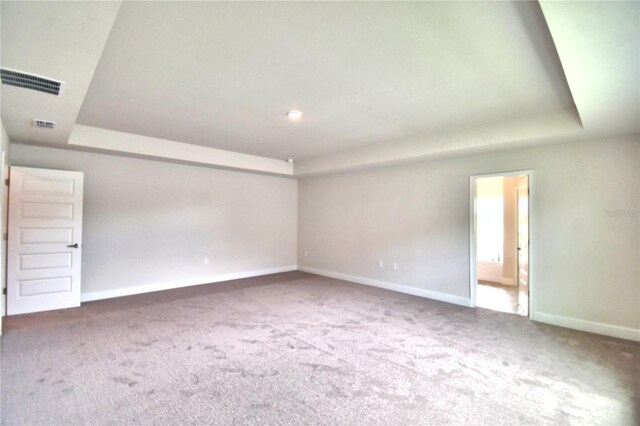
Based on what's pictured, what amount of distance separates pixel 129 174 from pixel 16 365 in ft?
11.3

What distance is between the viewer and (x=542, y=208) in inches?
165

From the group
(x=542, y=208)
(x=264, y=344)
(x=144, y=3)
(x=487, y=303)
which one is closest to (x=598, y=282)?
(x=542, y=208)

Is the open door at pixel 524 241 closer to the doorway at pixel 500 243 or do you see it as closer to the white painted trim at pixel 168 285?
the doorway at pixel 500 243

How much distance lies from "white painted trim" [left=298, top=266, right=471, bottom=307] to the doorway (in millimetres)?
265

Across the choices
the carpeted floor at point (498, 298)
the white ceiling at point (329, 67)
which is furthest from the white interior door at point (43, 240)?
the carpeted floor at point (498, 298)

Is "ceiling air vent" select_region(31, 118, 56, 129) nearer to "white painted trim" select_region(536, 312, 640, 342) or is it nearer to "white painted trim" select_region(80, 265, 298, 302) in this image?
"white painted trim" select_region(80, 265, 298, 302)

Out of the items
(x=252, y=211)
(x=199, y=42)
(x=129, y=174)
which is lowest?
(x=252, y=211)

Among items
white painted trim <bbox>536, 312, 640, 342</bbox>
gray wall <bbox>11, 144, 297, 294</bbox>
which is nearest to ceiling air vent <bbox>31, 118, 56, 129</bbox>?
gray wall <bbox>11, 144, 297, 294</bbox>

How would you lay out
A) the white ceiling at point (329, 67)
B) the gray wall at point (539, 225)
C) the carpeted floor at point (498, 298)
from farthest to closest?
the carpeted floor at point (498, 298) < the gray wall at point (539, 225) < the white ceiling at point (329, 67)

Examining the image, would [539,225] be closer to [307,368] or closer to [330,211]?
[307,368]

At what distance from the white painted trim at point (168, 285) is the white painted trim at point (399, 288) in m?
1.31

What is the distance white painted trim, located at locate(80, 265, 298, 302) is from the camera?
509 centimetres

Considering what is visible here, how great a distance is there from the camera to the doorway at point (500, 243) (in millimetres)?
4852

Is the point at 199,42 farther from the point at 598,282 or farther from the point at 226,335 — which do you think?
the point at 598,282
